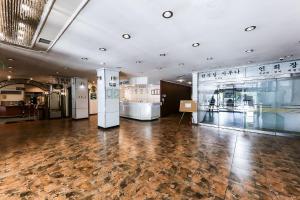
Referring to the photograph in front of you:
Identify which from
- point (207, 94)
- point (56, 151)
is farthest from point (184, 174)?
point (207, 94)

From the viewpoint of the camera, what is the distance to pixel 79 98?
9969mm

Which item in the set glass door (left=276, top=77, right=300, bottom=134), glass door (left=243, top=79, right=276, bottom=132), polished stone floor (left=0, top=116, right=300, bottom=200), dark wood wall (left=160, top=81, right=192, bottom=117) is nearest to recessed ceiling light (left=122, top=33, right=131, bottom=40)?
A: polished stone floor (left=0, top=116, right=300, bottom=200)

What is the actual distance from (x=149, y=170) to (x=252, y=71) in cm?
639

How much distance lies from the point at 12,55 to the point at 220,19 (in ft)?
21.2

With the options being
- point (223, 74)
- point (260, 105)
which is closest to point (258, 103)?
point (260, 105)

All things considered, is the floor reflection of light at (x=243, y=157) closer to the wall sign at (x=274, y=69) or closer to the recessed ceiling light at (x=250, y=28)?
the recessed ceiling light at (x=250, y=28)

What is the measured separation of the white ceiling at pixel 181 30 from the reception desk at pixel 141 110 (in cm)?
467

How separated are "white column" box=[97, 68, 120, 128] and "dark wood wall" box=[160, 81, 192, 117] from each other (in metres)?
4.52

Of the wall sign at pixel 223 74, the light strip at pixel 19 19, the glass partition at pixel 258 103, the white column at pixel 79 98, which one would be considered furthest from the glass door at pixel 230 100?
the white column at pixel 79 98

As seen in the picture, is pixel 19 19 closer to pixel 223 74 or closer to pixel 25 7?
pixel 25 7

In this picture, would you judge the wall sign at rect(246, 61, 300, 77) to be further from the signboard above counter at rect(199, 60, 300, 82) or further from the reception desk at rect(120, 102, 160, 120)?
the reception desk at rect(120, 102, 160, 120)

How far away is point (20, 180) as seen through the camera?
2541 mm

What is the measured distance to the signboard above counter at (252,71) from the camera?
5.57m

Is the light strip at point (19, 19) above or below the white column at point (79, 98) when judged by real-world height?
above
